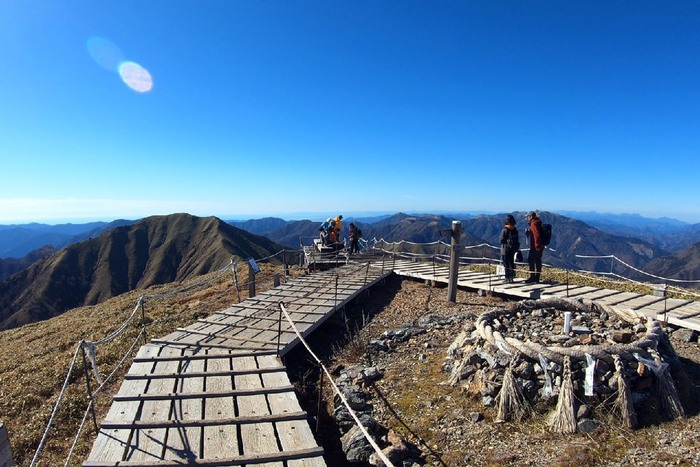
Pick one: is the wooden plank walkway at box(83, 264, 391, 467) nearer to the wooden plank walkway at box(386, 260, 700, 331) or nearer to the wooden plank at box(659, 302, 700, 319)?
the wooden plank walkway at box(386, 260, 700, 331)

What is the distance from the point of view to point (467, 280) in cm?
1546

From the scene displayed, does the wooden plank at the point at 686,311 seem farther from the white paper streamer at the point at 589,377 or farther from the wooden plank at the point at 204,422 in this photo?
the wooden plank at the point at 204,422

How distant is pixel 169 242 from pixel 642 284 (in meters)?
168

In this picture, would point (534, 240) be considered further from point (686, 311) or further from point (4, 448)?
point (4, 448)

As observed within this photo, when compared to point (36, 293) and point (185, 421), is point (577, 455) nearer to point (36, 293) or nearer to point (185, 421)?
point (185, 421)

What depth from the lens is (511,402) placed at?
6652mm

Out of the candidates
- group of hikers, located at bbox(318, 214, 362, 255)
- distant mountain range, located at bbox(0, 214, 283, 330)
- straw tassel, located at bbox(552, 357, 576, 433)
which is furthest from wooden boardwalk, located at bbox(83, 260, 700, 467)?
distant mountain range, located at bbox(0, 214, 283, 330)

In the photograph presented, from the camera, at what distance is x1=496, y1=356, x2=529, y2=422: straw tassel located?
6.58 metres

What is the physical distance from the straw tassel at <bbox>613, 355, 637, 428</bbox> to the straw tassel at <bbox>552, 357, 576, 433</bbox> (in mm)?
725

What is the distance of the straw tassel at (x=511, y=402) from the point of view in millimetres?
6582

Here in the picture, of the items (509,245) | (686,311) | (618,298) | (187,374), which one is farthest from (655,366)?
(187,374)

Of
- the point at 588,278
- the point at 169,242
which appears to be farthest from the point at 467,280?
the point at 169,242

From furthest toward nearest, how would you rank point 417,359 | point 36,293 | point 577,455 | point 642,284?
point 36,293 → point 642,284 → point 417,359 → point 577,455

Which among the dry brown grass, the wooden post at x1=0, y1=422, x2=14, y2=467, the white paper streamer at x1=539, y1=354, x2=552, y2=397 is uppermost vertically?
the wooden post at x1=0, y1=422, x2=14, y2=467
